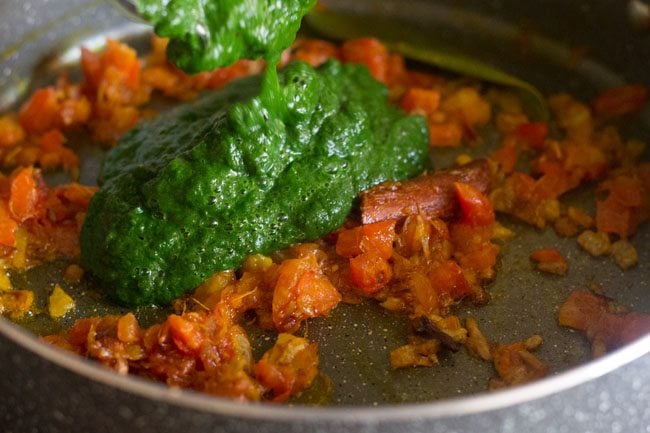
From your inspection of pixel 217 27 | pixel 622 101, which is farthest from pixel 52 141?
pixel 622 101

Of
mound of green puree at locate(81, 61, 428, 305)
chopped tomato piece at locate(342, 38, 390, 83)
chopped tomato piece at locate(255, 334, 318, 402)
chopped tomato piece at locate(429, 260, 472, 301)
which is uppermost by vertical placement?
mound of green puree at locate(81, 61, 428, 305)

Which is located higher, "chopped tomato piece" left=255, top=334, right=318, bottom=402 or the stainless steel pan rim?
the stainless steel pan rim

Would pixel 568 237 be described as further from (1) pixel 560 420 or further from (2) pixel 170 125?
(2) pixel 170 125

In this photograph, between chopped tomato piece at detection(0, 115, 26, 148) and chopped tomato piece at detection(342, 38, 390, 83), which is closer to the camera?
chopped tomato piece at detection(0, 115, 26, 148)

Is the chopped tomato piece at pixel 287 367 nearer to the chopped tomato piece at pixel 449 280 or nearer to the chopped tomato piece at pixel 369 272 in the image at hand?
the chopped tomato piece at pixel 369 272

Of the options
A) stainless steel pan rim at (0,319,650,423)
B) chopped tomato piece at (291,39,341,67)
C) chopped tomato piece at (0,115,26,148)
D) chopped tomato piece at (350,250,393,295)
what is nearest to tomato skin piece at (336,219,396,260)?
chopped tomato piece at (350,250,393,295)

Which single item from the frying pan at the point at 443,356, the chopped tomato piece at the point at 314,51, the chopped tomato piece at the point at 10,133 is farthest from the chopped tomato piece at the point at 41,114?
the chopped tomato piece at the point at 314,51

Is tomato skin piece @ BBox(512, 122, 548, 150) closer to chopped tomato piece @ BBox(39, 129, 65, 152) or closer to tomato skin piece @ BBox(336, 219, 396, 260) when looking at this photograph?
tomato skin piece @ BBox(336, 219, 396, 260)

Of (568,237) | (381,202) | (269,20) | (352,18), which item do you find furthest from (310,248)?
(352,18)
